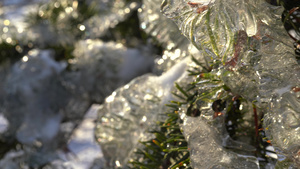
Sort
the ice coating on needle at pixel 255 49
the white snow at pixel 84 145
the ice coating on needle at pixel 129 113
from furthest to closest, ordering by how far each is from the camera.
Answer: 1. the white snow at pixel 84 145
2. the ice coating on needle at pixel 129 113
3. the ice coating on needle at pixel 255 49

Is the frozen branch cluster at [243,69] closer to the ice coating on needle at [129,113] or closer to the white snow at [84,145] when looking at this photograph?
the ice coating on needle at [129,113]

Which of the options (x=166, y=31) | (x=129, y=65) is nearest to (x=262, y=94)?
(x=166, y=31)

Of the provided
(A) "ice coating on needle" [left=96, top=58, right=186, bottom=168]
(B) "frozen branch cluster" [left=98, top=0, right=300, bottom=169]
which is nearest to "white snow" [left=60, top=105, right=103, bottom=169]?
(A) "ice coating on needle" [left=96, top=58, right=186, bottom=168]

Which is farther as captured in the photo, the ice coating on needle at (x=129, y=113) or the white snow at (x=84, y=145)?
the white snow at (x=84, y=145)

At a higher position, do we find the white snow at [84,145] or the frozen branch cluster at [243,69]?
the frozen branch cluster at [243,69]

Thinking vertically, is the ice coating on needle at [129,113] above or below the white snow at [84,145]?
above

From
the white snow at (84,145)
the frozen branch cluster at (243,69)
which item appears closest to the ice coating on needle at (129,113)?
the frozen branch cluster at (243,69)

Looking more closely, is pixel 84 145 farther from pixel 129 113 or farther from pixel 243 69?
pixel 243 69

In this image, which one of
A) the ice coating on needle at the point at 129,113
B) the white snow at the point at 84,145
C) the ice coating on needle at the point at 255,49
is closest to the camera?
the ice coating on needle at the point at 255,49

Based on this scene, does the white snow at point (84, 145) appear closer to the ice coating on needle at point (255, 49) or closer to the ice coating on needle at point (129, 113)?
the ice coating on needle at point (129, 113)

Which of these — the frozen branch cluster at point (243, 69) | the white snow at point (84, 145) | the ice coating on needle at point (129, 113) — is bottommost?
the white snow at point (84, 145)
